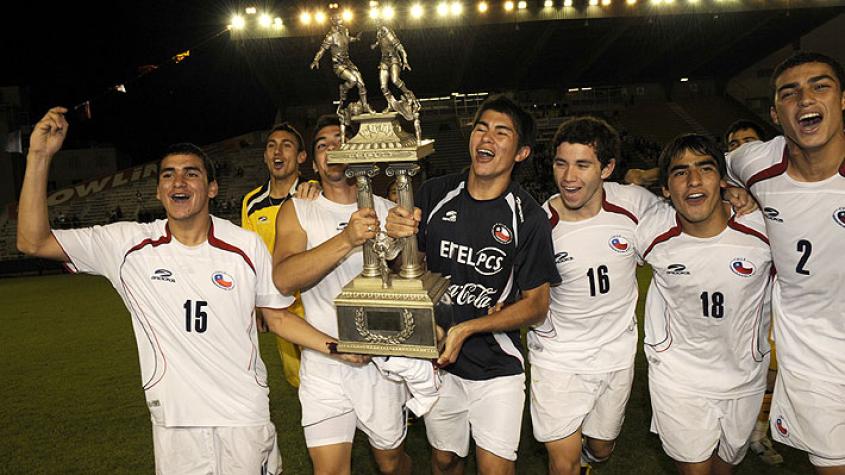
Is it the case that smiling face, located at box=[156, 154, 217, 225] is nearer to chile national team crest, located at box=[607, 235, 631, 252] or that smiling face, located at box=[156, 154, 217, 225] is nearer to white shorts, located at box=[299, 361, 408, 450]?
white shorts, located at box=[299, 361, 408, 450]

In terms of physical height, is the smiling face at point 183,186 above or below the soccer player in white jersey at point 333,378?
above

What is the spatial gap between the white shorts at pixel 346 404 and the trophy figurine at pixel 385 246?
1.26 feet

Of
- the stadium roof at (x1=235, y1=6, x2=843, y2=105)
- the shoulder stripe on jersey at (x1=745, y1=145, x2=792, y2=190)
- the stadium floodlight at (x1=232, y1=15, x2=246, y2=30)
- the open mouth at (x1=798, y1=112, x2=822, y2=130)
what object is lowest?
the shoulder stripe on jersey at (x1=745, y1=145, x2=792, y2=190)

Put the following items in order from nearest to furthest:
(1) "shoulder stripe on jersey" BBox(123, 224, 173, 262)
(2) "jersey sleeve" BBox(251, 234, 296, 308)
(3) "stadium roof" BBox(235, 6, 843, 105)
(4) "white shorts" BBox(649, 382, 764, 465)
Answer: (1) "shoulder stripe on jersey" BBox(123, 224, 173, 262) → (2) "jersey sleeve" BBox(251, 234, 296, 308) → (4) "white shorts" BBox(649, 382, 764, 465) → (3) "stadium roof" BBox(235, 6, 843, 105)

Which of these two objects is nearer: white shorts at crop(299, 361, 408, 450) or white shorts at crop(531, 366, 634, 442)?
white shorts at crop(299, 361, 408, 450)

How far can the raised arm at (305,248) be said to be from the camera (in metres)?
2.66

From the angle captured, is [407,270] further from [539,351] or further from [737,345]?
[737,345]

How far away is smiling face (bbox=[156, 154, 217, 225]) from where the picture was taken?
9.32ft

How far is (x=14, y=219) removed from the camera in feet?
79.1

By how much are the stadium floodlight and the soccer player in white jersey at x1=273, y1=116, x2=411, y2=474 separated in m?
18.2

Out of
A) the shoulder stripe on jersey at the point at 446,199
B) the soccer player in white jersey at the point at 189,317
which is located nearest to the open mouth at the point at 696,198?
the shoulder stripe on jersey at the point at 446,199

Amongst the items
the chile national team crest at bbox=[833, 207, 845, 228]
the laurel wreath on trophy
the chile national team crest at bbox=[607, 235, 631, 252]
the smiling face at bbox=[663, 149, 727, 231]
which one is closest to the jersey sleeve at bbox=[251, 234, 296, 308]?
the laurel wreath on trophy

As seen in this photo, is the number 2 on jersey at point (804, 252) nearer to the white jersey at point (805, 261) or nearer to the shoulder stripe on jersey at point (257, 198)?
the white jersey at point (805, 261)

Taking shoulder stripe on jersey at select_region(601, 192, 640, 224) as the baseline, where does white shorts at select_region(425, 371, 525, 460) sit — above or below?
below
